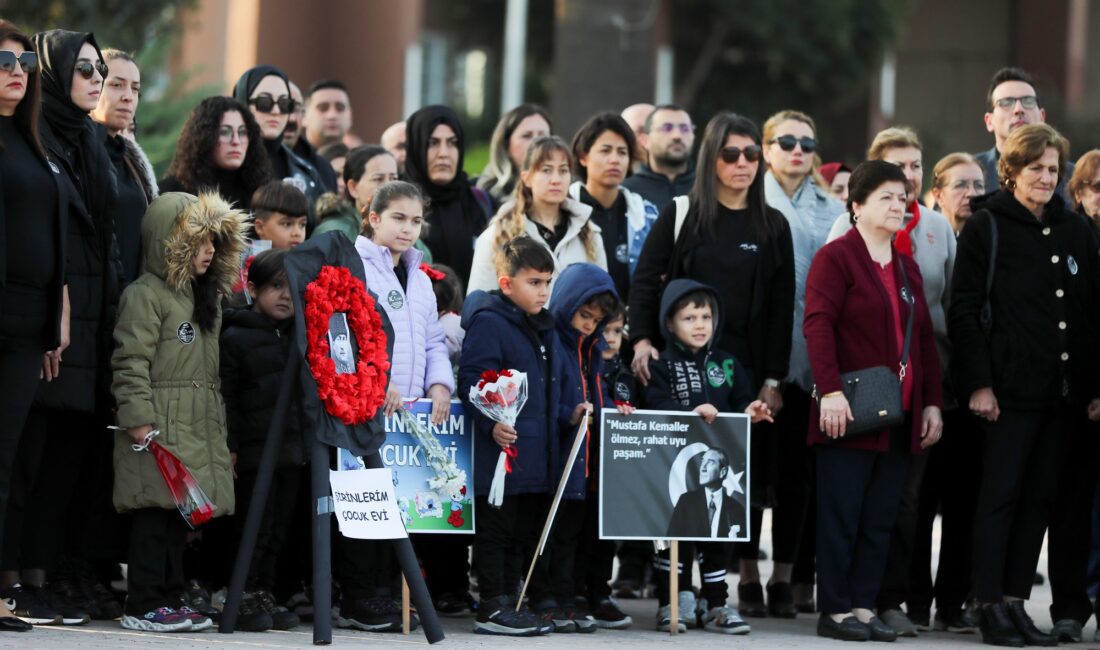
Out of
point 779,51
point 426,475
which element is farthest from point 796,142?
point 779,51

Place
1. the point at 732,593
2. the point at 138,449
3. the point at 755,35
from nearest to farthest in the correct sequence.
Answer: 1. the point at 138,449
2. the point at 732,593
3. the point at 755,35

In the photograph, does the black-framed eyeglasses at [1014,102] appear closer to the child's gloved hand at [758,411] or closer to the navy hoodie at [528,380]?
the child's gloved hand at [758,411]

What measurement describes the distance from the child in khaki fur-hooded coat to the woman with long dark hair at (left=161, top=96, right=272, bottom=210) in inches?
32.9

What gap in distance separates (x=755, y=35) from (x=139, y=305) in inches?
1171

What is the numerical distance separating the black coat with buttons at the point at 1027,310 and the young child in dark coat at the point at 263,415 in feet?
11.0

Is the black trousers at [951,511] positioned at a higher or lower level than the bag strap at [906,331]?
lower

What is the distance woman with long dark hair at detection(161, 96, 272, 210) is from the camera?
9086 mm

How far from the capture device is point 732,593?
36.2ft

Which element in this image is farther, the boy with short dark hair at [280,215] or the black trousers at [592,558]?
the black trousers at [592,558]

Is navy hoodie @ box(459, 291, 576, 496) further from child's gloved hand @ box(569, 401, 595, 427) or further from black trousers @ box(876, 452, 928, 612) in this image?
black trousers @ box(876, 452, 928, 612)

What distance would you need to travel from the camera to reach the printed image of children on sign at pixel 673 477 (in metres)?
8.86

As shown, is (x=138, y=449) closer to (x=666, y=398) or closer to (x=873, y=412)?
(x=666, y=398)

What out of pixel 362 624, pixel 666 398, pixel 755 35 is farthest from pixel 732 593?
pixel 755 35

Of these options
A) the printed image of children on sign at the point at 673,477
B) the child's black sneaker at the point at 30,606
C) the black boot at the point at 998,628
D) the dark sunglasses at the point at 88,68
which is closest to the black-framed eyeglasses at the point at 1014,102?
the printed image of children on sign at the point at 673,477
